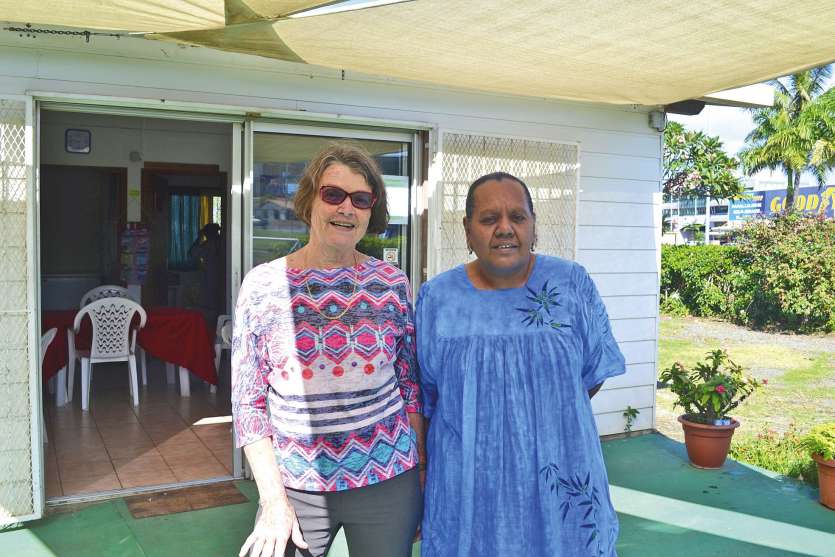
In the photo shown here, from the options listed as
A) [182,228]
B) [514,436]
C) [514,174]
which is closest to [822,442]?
A: [514,174]

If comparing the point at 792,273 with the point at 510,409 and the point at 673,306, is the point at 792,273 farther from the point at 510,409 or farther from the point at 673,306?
the point at 510,409

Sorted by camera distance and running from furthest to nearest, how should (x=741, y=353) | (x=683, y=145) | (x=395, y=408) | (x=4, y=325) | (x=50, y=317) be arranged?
(x=683, y=145), (x=741, y=353), (x=50, y=317), (x=4, y=325), (x=395, y=408)

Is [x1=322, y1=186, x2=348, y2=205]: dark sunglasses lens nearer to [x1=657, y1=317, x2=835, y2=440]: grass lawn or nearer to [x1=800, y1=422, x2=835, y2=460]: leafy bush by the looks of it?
[x1=800, y1=422, x2=835, y2=460]: leafy bush

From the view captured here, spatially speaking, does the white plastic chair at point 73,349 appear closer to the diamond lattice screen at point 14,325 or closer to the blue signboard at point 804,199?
the diamond lattice screen at point 14,325

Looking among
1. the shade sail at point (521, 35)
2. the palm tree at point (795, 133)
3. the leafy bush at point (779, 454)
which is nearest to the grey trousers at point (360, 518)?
the shade sail at point (521, 35)

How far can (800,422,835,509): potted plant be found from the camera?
4.31 meters

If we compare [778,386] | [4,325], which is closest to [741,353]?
[778,386]

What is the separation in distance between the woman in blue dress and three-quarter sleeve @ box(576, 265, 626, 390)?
0.01m

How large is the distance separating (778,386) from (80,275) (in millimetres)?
8584

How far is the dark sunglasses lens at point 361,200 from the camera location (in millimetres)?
1854

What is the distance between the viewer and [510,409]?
182 centimetres

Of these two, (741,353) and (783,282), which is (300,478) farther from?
(783,282)

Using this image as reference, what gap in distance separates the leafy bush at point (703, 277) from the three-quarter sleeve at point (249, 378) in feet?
46.1

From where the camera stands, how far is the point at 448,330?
191 cm
